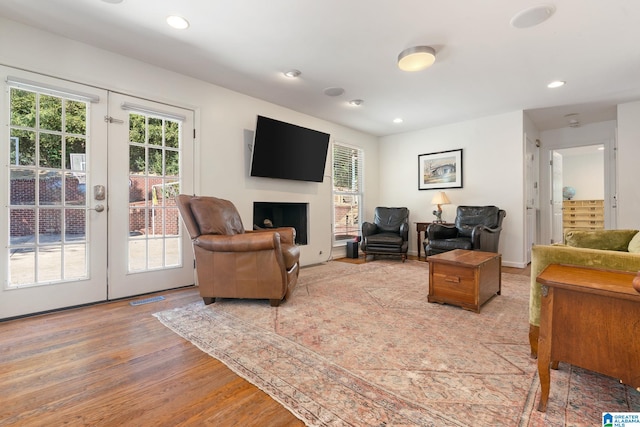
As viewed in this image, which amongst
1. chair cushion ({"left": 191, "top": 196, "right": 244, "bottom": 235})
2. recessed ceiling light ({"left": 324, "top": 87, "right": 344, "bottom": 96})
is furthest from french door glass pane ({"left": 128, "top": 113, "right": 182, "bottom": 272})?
recessed ceiling light ({"left": 324, "top": 87, "right": 344, "bottom": 96})

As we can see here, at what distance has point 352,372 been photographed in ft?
5.05

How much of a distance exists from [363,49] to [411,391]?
2.71 metres

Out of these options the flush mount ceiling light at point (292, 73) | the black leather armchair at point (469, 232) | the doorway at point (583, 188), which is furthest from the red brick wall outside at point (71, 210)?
the doorway at point (583, 188)

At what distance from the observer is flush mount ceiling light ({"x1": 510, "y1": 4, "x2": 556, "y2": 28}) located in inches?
83.0

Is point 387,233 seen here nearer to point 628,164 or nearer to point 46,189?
point 628,164

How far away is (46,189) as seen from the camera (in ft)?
8.16

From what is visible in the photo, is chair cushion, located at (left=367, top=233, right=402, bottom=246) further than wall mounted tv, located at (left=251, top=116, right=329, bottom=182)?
Yes

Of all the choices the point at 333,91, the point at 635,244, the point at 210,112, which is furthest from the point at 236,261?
the point at 635,244

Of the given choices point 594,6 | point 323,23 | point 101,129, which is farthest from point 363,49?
point 101,129

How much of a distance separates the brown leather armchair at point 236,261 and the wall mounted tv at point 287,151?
134cm

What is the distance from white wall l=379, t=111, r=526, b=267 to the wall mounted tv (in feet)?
6.16

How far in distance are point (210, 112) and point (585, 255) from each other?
362 cm

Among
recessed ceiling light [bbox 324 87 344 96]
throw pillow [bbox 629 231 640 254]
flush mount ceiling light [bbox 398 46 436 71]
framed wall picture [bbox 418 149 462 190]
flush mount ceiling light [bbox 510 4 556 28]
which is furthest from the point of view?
framed wall picture [bbox 418 149 462 190]

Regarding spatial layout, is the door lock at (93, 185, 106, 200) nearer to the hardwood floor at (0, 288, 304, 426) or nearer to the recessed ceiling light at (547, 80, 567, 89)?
the hardwood floor at (0, 288, 304, 426)
